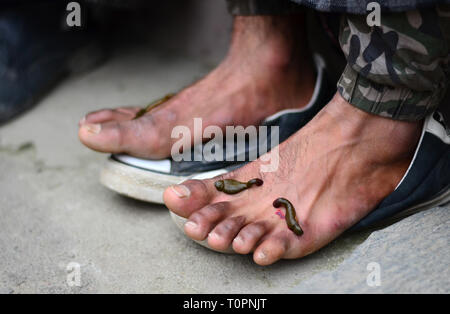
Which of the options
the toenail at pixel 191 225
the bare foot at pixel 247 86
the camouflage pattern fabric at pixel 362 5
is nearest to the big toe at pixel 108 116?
the bare foot at pixel 247 86

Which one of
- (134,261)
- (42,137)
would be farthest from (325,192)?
(42,137)

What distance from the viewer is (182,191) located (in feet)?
3.03

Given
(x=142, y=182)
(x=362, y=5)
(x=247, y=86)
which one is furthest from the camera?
(x=247, y=86)

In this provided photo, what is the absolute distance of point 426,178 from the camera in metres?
0.92

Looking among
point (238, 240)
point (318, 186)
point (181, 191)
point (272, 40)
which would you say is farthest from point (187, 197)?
point (272, 40)

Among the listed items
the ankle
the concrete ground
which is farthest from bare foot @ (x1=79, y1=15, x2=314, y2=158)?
the concrete ground

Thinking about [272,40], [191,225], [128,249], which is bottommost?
[128,249]

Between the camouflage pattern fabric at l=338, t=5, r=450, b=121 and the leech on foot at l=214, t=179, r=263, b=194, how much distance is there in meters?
0.24

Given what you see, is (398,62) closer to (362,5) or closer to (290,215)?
(362,5)

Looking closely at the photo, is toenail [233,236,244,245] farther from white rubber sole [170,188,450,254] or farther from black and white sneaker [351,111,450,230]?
black and white sneaker [351,111,450,230]

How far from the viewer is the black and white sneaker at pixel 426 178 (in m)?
0.91

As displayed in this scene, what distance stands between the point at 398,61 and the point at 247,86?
46 centimetres

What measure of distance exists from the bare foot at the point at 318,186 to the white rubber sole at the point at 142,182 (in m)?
0.16

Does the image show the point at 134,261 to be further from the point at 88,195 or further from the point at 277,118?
the point at 277,118
